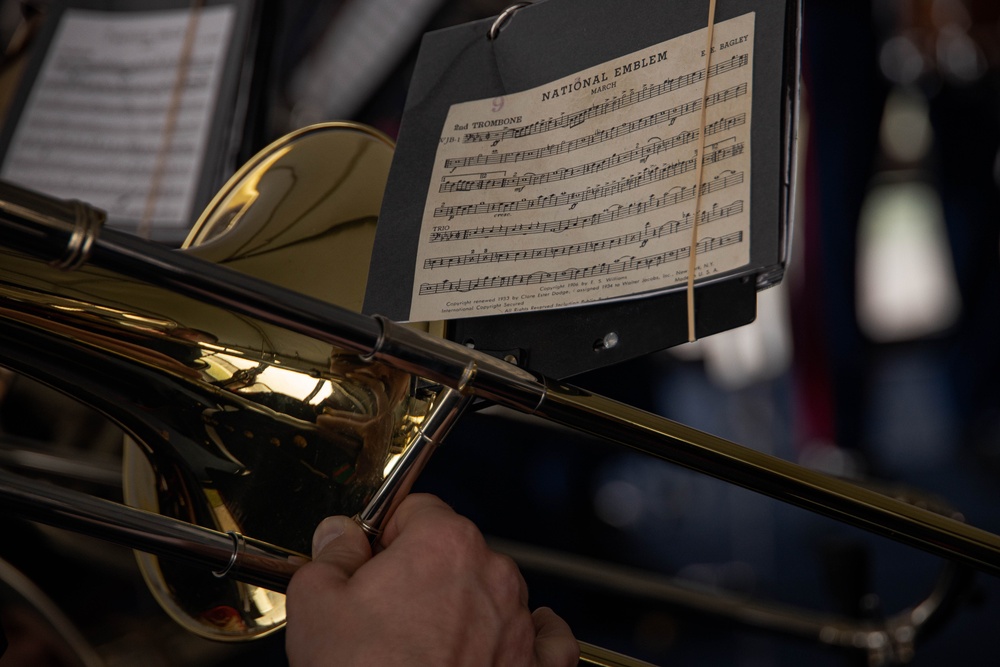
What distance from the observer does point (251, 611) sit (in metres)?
0.69

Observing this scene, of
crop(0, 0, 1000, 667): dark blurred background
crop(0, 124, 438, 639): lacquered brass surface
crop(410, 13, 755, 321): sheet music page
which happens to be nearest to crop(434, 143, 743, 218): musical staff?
crop(410, 13, 755, 321): sheet music page

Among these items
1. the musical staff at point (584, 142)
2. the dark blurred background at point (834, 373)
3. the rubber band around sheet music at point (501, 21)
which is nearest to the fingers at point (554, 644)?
the musical staff at point (584, 142)

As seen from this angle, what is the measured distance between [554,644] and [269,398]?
27cm

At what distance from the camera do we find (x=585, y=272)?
0.58 metres

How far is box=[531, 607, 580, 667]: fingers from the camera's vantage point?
53 centimetres

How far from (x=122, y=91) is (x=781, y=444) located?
2.11 metres

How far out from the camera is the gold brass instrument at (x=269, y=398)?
0.56 meters

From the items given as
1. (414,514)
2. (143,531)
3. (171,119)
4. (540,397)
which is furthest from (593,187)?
(171,119)

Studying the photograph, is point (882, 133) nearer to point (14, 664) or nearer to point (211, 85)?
point (211, 85)

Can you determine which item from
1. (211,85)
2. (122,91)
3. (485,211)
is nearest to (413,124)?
(485,211)

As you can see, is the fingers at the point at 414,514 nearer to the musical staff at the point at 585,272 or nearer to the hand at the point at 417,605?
the hand at the point at 417,605

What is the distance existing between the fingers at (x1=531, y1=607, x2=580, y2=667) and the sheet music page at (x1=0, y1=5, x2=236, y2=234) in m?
0.67

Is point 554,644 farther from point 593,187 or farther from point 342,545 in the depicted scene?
point 593,187

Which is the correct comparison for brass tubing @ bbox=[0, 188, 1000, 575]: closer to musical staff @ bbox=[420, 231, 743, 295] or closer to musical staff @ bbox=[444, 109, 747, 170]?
musical staff @ bbox=[420, 231, 743, 295]
